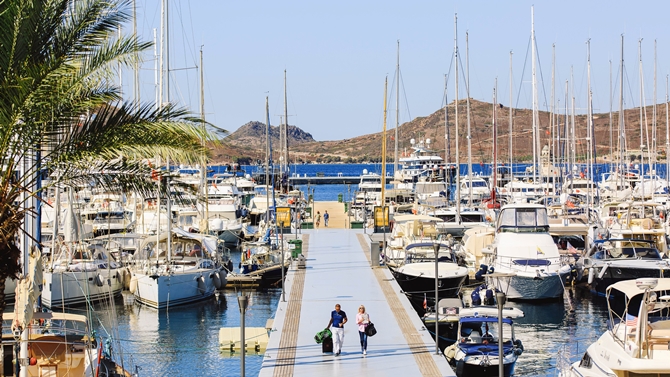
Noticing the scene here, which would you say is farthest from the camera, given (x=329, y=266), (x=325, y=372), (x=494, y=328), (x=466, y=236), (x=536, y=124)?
(x=536, y=124)

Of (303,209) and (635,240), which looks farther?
(303,209)

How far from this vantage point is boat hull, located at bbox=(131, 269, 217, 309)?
35.8 metres

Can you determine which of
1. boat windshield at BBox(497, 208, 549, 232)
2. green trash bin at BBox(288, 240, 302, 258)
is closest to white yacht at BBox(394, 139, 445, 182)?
boat windshield at BBox(497, 208, 549, 232)

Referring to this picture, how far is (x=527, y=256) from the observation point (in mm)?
36438

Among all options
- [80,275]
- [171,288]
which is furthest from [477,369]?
[80,275]

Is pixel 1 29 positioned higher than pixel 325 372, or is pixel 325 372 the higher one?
pixel 1 29

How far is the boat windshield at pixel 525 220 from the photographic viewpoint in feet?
124

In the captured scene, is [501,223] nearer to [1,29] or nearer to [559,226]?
[559,226]

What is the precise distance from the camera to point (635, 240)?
Answer: 3853 centimetres

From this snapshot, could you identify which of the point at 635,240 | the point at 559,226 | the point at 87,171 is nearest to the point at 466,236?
the point at 559,226

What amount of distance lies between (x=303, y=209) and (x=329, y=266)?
33489 millimetres

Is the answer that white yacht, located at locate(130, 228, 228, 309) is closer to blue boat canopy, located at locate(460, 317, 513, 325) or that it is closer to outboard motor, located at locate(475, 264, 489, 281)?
outboard motor, located at locate(475, 264, 489, 281)

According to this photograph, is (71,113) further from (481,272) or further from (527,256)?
(481,272)

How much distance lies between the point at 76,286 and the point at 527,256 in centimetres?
1866
